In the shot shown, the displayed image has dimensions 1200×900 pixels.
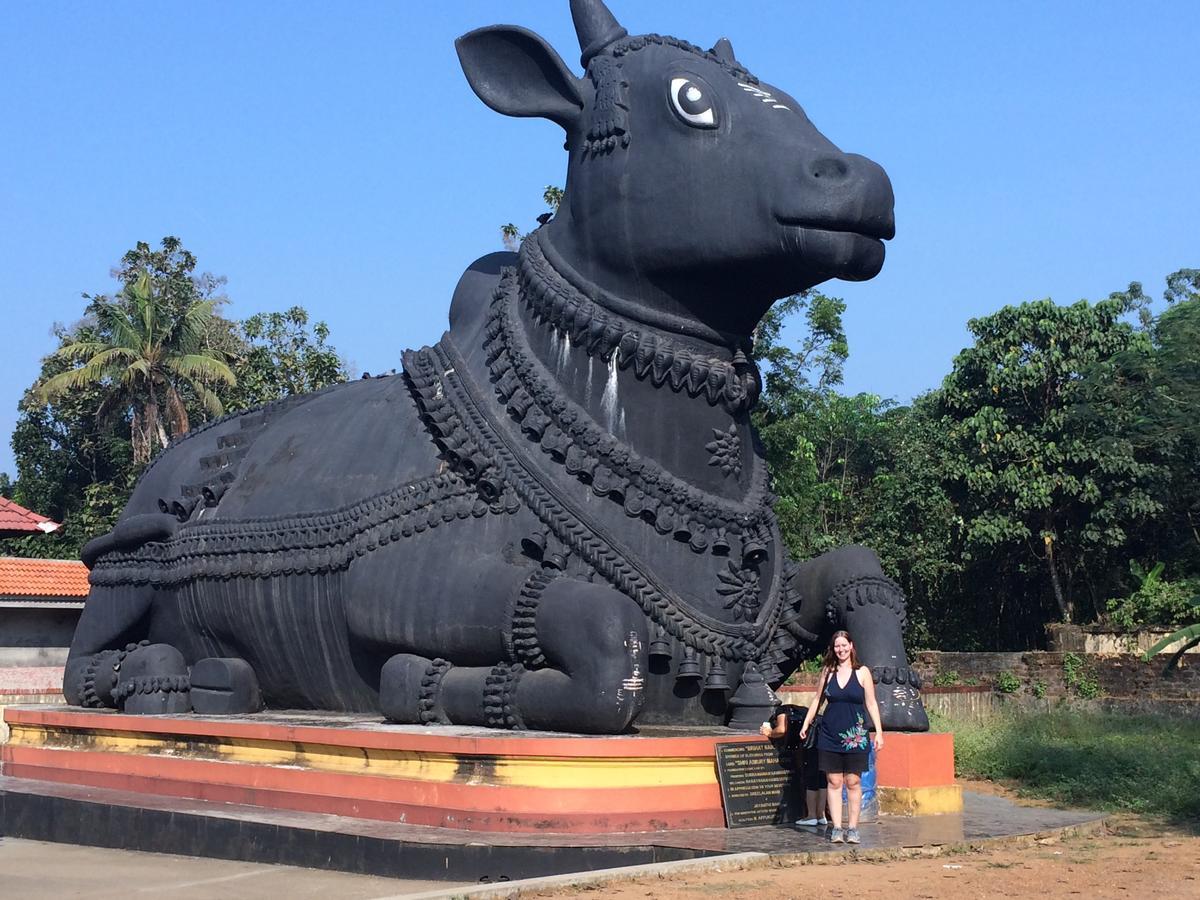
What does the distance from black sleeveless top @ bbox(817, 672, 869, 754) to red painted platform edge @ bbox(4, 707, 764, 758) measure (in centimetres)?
39

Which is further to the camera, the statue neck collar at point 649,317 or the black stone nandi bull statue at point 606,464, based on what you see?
the statue neck collar at point 649,317

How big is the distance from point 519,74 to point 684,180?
1228 millimetres

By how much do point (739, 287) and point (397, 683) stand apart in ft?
8.61

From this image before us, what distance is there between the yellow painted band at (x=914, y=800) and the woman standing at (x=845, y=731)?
0.53 meters

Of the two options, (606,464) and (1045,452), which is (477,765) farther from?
(1045,452)

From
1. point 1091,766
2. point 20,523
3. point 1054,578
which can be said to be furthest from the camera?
point 20,523

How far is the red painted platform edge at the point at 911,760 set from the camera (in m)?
6.89

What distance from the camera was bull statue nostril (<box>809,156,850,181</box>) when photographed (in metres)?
6.64

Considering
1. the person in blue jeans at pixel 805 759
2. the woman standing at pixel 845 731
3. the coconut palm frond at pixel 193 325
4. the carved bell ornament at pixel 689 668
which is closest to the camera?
the woman standing at pixel 845 731

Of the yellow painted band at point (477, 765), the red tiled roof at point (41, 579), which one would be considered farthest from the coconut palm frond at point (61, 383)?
the yellow painted band at point (477, 765)

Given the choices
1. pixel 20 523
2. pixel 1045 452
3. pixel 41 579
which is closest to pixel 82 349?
pixel 20 523

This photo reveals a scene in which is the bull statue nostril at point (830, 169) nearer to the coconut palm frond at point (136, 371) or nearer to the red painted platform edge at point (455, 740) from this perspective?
the red painted platform edge at point (455, 740)

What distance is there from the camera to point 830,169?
6672 millimetres

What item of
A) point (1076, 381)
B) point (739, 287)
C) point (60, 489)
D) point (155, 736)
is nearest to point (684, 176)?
point (739, 287)
